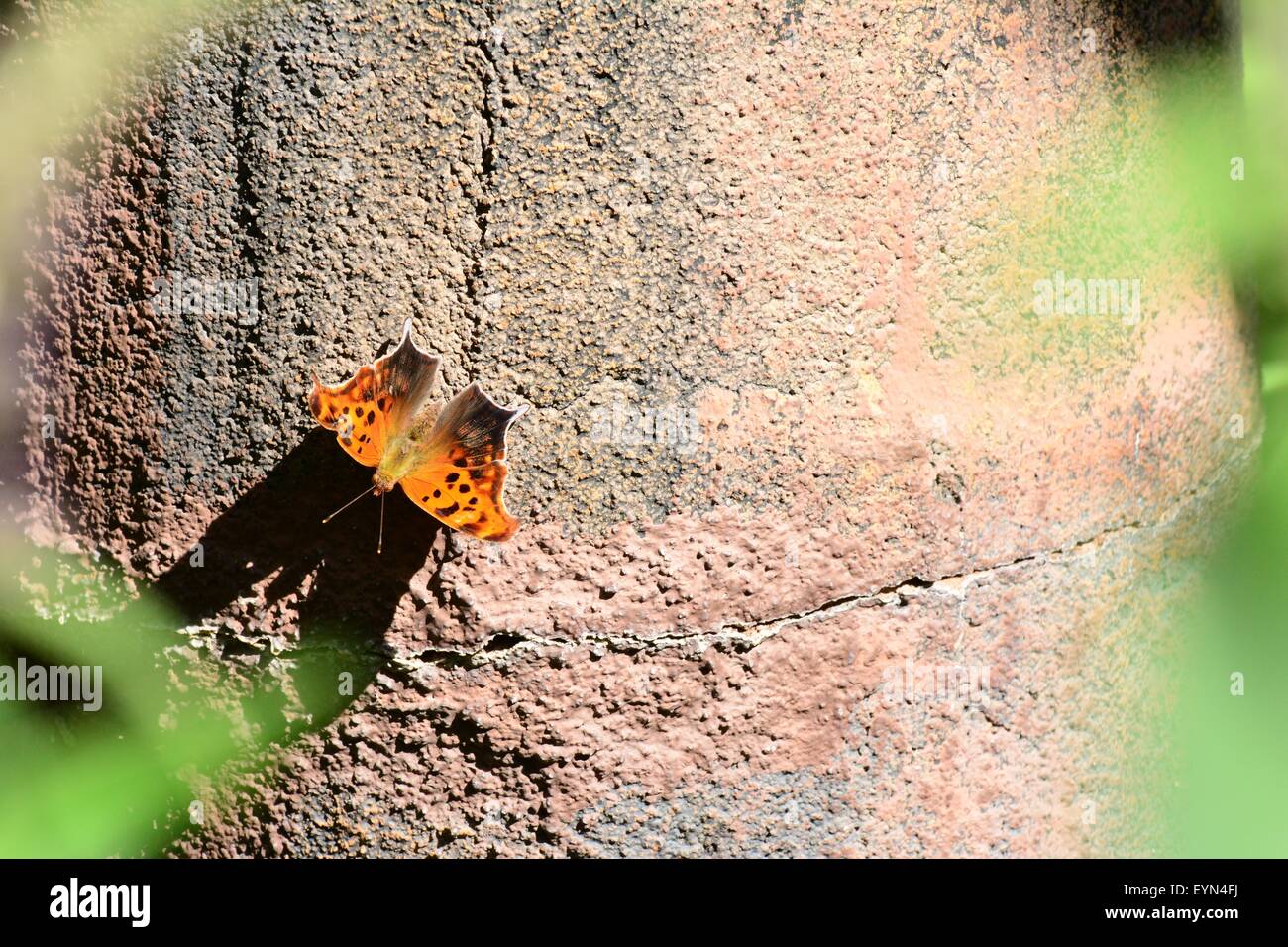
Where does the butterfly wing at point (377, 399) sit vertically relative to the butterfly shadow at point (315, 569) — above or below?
above

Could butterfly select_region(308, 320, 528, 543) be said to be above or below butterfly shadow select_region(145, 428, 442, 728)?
above

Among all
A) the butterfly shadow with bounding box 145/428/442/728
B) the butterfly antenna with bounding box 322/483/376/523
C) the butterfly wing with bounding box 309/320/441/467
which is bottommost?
the butterfly shadow with bounding box 145/428/442/728

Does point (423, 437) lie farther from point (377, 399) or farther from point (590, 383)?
point (590, 383)

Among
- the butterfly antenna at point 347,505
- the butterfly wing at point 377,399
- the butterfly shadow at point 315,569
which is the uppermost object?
the butterfly wing at point 377,399

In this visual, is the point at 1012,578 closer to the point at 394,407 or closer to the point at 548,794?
the point at 548,794

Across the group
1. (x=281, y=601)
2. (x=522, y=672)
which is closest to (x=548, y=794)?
(x=522, y=672)

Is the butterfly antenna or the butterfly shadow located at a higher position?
the butterfly antenna

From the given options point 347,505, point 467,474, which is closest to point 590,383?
point 467,474
